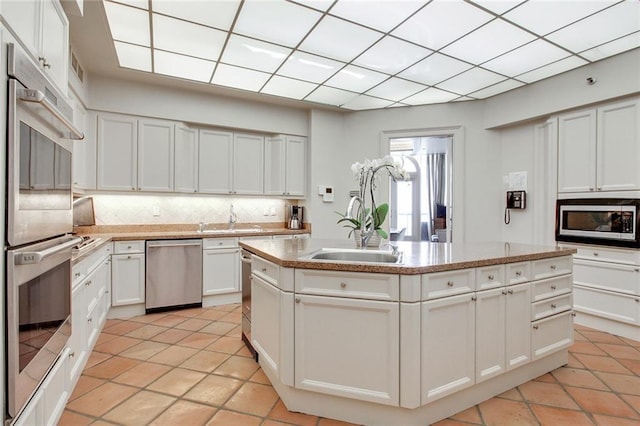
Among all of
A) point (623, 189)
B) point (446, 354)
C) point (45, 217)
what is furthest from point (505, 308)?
point (45, 217)

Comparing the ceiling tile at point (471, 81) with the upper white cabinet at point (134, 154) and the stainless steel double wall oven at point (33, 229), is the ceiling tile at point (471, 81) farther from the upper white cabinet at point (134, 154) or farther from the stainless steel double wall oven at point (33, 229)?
the stainless steel double wall oven at point (33, 229)

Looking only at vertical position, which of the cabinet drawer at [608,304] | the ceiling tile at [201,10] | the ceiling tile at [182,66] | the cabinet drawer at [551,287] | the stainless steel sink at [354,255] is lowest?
the cabinet drawer at [608,304]

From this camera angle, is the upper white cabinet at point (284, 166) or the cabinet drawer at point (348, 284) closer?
the cabinet drawer at point (348, 284)

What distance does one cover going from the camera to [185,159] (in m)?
4.22

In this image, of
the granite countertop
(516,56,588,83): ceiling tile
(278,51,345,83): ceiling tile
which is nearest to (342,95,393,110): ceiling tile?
(278,51,345,83): ceiling tile

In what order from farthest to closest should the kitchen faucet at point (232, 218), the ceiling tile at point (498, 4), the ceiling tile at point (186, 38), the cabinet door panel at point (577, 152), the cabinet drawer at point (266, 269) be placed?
the kitchen faucet at point (232, 218) → the cabinet door panel at point (577, 152) → the ceiling tile at point (186, 38) → the ceiling tile at point (498, 4) → the cabinet drawer at point (266, 269)

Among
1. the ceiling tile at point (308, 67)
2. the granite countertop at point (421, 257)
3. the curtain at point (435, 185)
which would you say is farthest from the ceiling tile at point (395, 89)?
the curtain at point (435, 185)

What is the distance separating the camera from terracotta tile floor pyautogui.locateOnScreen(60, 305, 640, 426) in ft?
6.07

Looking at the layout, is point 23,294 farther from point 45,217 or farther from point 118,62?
point 118,62

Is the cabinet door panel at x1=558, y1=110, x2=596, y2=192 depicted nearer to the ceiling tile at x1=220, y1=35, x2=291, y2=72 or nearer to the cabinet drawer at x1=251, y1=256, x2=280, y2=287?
the ceiling tile at x1=220, y1=35, x2=291, y2=72

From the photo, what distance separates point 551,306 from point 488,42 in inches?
92.9

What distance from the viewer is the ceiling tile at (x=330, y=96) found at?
165 inches

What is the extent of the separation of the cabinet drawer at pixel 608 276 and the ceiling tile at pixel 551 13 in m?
2.32

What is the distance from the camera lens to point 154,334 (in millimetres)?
3088
